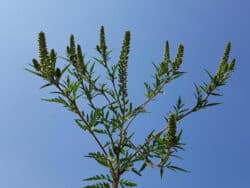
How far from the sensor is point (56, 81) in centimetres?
532

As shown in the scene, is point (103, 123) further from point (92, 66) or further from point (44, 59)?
point (44, 59)

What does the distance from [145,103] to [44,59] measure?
172cm

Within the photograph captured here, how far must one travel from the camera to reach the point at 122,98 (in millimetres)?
6180

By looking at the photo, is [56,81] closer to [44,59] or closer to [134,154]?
[44,59]

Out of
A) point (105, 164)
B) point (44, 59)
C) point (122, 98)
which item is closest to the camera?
point (44, 59)

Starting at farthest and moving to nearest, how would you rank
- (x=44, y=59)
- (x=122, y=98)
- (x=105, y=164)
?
(x=122, y=98)
(x=105, y=164)
(x=44, y=59)

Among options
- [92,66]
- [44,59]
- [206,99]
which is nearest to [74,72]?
[92,66]

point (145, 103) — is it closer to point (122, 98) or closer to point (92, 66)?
point (122, 98)

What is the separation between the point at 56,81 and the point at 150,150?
1.45m

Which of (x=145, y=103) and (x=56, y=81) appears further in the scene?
(x=145, y=103)

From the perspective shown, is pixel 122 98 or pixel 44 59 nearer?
pixel 44 59

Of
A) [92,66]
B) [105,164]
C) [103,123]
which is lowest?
[105,164]

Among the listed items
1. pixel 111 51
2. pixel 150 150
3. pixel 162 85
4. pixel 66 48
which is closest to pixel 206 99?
pixel 162 85

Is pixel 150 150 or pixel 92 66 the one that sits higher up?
pixel 92 66
